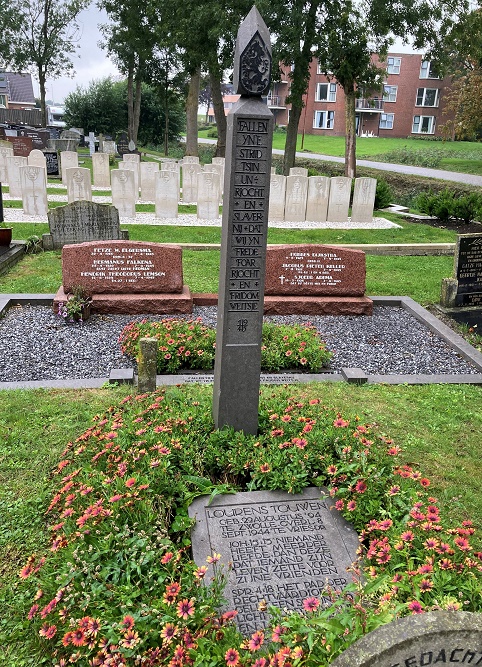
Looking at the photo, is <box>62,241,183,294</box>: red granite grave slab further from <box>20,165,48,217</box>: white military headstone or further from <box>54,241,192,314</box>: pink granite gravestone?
<box>20,165,48,217</box>: white military headstone

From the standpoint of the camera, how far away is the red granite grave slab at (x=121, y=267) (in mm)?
8219

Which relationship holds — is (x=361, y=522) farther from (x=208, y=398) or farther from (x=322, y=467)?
(x=208, y=398)

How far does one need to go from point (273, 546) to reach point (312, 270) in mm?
5624

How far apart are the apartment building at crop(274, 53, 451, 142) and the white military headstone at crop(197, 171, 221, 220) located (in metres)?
43.5

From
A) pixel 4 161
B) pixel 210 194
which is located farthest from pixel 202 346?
pixel 4 161

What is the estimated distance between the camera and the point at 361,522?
3.75 metres

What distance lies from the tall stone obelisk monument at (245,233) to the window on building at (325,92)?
5680cm

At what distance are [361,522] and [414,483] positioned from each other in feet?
1.92

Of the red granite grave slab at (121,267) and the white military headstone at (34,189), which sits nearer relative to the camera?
the red granite grave slab at (121,267)

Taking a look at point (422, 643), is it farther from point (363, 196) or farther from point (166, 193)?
point (363, 196)

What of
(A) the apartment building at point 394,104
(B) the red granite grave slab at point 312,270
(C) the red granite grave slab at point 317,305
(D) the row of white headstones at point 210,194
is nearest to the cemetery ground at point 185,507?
(C) the red granite grave slab at point 317,305

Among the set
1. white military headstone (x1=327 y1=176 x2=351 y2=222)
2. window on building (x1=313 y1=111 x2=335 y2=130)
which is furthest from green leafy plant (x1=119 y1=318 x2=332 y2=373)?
window on building (x1=313 y1=111 x2=335 y2=130)

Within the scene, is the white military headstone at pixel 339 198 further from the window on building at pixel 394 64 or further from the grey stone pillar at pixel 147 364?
the window on building at pixel 394 64

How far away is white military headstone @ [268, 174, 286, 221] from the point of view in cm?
1491
